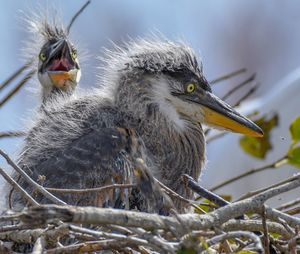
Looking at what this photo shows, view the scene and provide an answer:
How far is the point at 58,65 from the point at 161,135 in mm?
1211

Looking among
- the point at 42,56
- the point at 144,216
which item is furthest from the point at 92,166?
the point at 42,56

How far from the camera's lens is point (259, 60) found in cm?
823

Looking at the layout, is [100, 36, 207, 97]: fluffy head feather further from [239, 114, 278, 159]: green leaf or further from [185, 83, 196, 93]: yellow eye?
[239, 114, 278, 159]: green leaf

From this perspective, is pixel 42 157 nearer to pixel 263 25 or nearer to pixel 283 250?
pixel 283 250

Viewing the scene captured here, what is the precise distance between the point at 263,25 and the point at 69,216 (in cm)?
696

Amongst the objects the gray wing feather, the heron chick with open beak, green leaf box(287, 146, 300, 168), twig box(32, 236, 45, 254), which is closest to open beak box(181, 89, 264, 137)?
green leaf box(287, 146, 300, 168)

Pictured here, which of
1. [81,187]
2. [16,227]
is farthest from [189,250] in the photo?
[81,187]

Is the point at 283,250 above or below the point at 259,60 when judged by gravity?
below

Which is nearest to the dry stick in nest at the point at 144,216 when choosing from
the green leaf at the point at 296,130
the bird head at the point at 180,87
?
the green leaf at the point at 296,130

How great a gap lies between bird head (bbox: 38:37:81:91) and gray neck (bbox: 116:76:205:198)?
929 millimetres

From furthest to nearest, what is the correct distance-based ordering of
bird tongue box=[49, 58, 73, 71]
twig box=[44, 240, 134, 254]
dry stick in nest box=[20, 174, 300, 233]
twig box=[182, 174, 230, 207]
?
bird tongue box=[49, 58, 73, 71] < twig box=[182, 174, 230, 207] < twig box=[44, 240, 134, 254] < dry stick in nest box=[20, 174, 300, 233]

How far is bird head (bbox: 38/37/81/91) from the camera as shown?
4.12m

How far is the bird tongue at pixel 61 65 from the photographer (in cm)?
422

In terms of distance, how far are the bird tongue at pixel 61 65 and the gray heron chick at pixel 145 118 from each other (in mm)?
882
